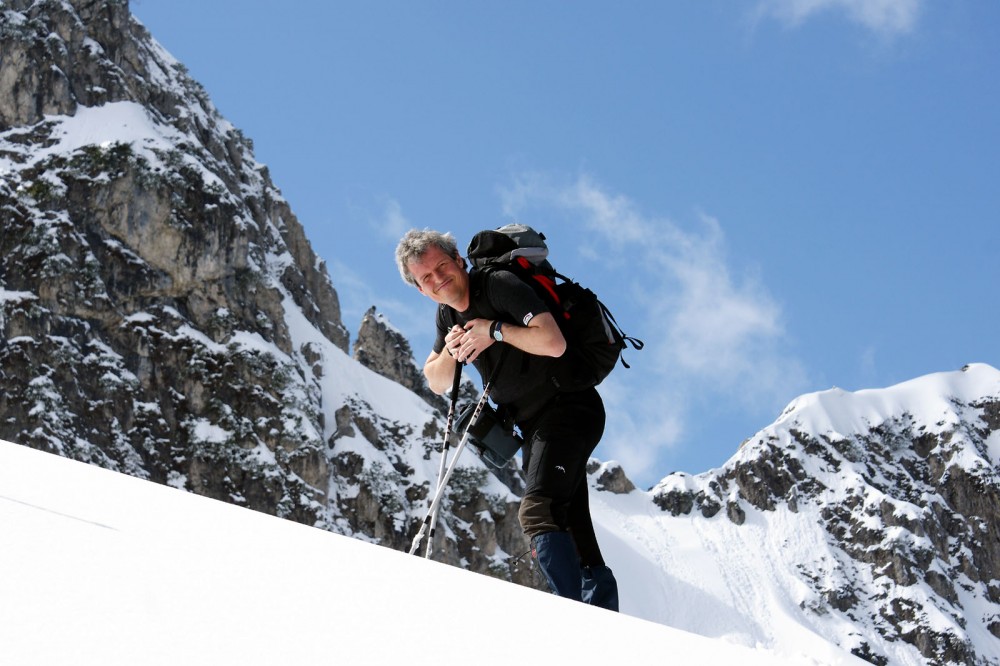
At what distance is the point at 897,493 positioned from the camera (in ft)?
430

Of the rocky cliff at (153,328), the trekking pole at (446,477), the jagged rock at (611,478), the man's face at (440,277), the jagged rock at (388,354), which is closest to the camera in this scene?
the trekking pole at (446,477)

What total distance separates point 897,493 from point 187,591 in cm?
14255

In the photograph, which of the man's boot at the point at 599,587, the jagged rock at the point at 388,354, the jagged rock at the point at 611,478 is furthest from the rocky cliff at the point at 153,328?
the jagged rock at the point at 611,478

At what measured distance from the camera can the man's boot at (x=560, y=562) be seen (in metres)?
3.88

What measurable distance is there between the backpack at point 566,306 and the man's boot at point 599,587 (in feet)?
2.68

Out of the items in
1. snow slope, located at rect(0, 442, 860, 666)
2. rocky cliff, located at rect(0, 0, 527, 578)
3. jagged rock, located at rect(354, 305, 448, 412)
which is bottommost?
snow slope, located at rect(0, 442, 860, 666)

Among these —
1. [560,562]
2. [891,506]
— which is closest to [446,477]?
[560,562]

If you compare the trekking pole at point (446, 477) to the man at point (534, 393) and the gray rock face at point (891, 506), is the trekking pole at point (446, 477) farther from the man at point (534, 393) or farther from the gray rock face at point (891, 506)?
the gray rock face at point (891, 506)

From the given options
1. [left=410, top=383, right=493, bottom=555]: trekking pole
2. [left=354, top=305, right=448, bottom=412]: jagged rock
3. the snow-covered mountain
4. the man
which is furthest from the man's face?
→ [left=354, top=305, right=448, bottom=412]: jagged rock

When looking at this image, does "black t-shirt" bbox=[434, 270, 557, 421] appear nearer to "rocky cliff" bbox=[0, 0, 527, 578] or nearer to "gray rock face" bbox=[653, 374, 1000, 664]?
"rocky cliff" bbox=[0, 0, 527, 578]

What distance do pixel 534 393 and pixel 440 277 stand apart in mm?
700

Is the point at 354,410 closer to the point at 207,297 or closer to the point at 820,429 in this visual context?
the point at 207,297

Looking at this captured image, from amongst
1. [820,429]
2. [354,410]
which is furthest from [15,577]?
[820,429]

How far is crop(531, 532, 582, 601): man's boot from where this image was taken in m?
3.88
